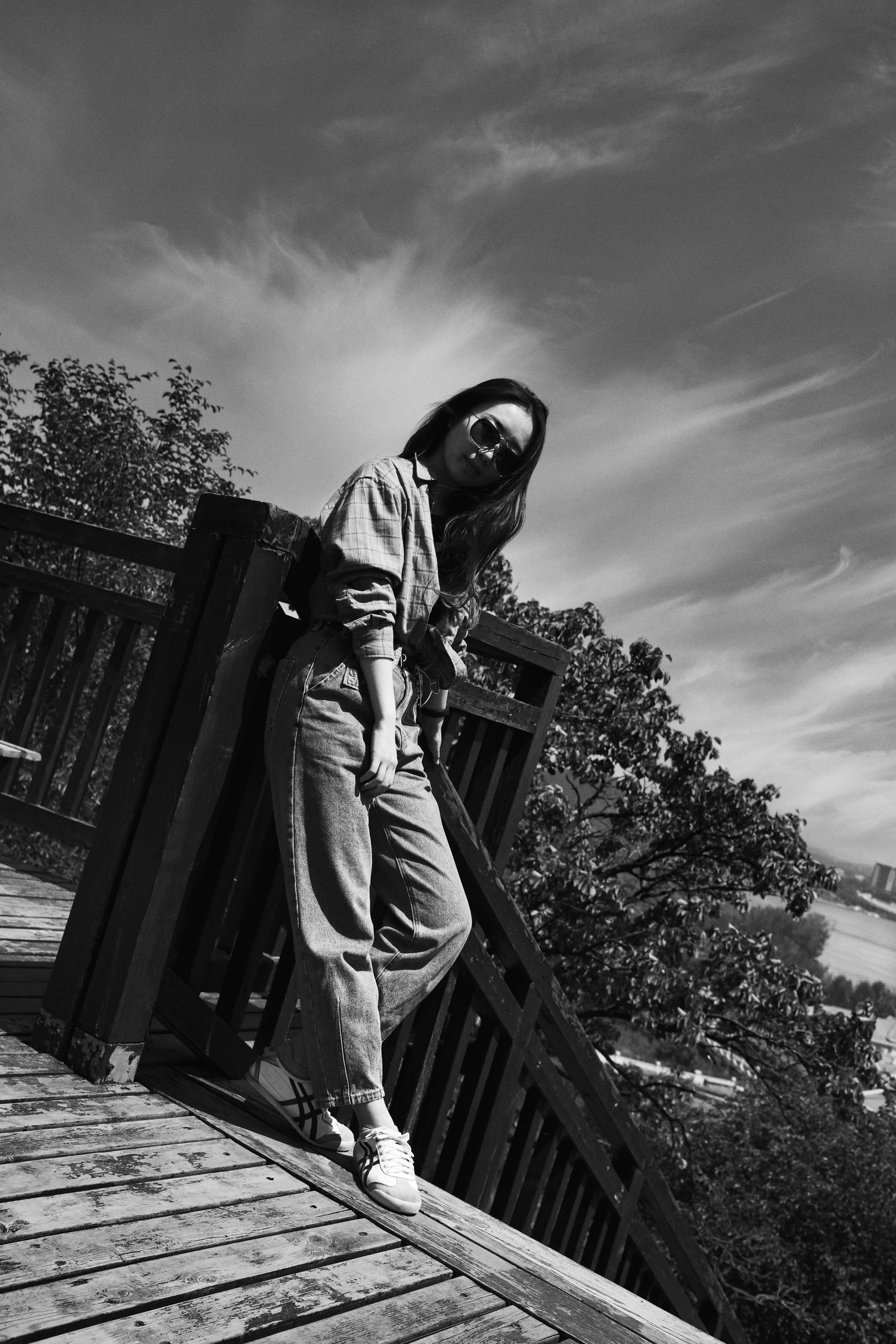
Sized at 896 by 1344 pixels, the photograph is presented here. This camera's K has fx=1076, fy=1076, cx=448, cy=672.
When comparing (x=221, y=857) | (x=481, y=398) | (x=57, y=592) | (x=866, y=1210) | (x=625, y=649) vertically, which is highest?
(x=625, y=649)

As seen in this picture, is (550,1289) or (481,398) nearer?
(550,1289)

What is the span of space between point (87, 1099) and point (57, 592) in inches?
93.2

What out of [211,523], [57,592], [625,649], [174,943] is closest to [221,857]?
[174,943]

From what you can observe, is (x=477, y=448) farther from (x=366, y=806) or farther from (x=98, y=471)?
(x=98, y=471)

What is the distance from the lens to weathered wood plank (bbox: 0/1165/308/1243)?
163cm

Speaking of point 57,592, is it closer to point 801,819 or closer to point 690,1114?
point 801,819

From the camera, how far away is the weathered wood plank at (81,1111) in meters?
1.96

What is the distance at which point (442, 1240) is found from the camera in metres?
2.06

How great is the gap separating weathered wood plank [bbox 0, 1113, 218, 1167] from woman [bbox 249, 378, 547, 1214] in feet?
0.76

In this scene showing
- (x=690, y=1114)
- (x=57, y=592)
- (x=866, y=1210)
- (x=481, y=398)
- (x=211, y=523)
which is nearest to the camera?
(x=211, y=523)

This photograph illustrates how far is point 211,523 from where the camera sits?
8.15 feet

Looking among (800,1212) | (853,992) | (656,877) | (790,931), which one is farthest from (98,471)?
(853,992)

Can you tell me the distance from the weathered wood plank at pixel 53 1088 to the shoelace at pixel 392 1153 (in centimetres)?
53

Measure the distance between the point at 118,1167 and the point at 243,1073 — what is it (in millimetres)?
646
